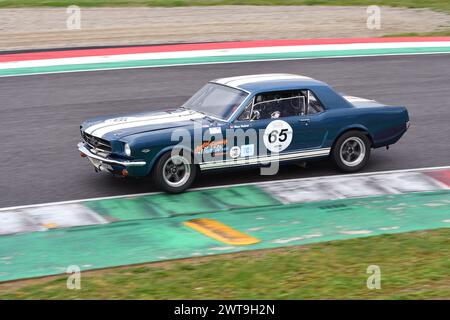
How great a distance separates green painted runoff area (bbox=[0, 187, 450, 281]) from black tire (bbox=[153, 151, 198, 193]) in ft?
0.48

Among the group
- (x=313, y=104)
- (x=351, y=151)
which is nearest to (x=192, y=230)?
(x=313, y=104)

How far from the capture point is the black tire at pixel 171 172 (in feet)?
36.1

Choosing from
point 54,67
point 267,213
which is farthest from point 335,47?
point 267,213

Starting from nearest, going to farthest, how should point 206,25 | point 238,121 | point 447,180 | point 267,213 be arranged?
1. point 267,213
2. point 238,121
3. point 447,180
4. point 206,25

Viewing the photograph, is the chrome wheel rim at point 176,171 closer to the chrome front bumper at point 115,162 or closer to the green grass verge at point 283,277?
the chrome front bumper at point 115,162

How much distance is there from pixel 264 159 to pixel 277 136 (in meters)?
0.38

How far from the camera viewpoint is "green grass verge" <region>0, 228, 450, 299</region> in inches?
303

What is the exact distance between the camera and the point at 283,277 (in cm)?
814

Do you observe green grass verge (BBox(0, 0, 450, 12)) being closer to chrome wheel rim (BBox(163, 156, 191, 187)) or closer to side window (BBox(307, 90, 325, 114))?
side window (BBox(307, 90, 325, 114))

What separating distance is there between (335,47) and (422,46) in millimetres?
2449

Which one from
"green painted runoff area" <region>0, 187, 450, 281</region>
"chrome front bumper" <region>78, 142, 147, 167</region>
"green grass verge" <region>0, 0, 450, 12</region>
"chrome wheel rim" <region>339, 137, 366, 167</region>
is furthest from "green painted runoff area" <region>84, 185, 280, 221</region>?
"green grass verge" <region>0, 0, 450, 12</region>
